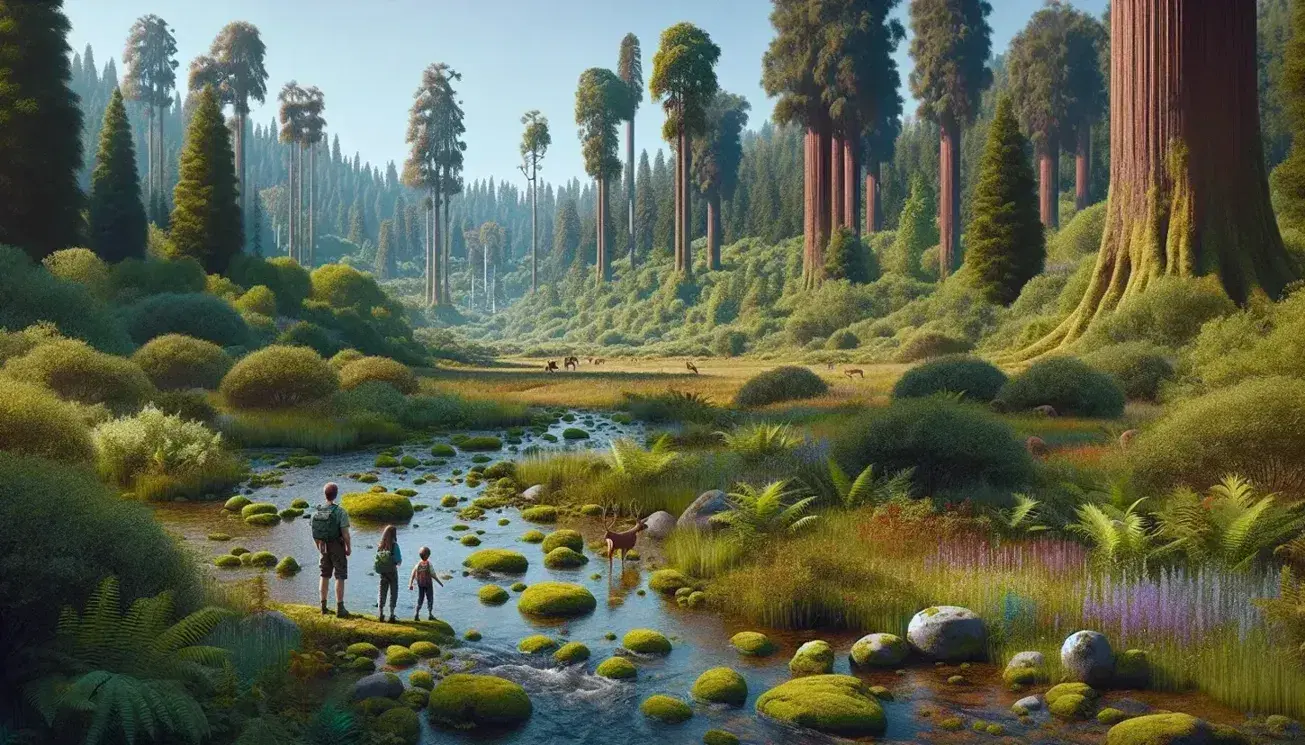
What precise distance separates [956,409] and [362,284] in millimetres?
40199

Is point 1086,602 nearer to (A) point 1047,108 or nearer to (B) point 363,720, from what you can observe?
(B) point 363,720

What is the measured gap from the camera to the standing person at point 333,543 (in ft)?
29.8

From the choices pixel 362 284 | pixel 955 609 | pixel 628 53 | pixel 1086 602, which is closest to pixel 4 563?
pixel 955 609

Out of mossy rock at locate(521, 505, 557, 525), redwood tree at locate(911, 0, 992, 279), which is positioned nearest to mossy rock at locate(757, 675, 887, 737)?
mossy rock at locate(521, 505, 557, 525)

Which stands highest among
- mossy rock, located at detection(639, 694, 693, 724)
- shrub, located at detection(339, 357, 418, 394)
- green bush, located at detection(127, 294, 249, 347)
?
green bush, located at detection(127, 294, 249, 347)

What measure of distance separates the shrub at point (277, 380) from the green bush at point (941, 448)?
14756 mm

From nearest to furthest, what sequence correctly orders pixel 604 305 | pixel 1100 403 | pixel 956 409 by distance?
pixel 956 409 < pixel 1100 403 < pixel 604 305

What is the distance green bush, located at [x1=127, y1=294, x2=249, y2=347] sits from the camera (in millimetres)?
30531

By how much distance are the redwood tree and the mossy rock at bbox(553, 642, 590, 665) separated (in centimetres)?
5270

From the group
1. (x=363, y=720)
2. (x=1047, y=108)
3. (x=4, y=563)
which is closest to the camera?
(x=4, y=563)

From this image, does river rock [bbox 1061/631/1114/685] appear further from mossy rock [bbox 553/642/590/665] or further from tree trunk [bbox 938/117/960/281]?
tree trunk [bbox 938/117/960/281]

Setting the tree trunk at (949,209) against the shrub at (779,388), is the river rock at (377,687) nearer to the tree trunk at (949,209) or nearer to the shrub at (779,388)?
the shrub at (779,388)

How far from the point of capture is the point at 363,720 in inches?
264

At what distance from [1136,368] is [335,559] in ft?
65.3
